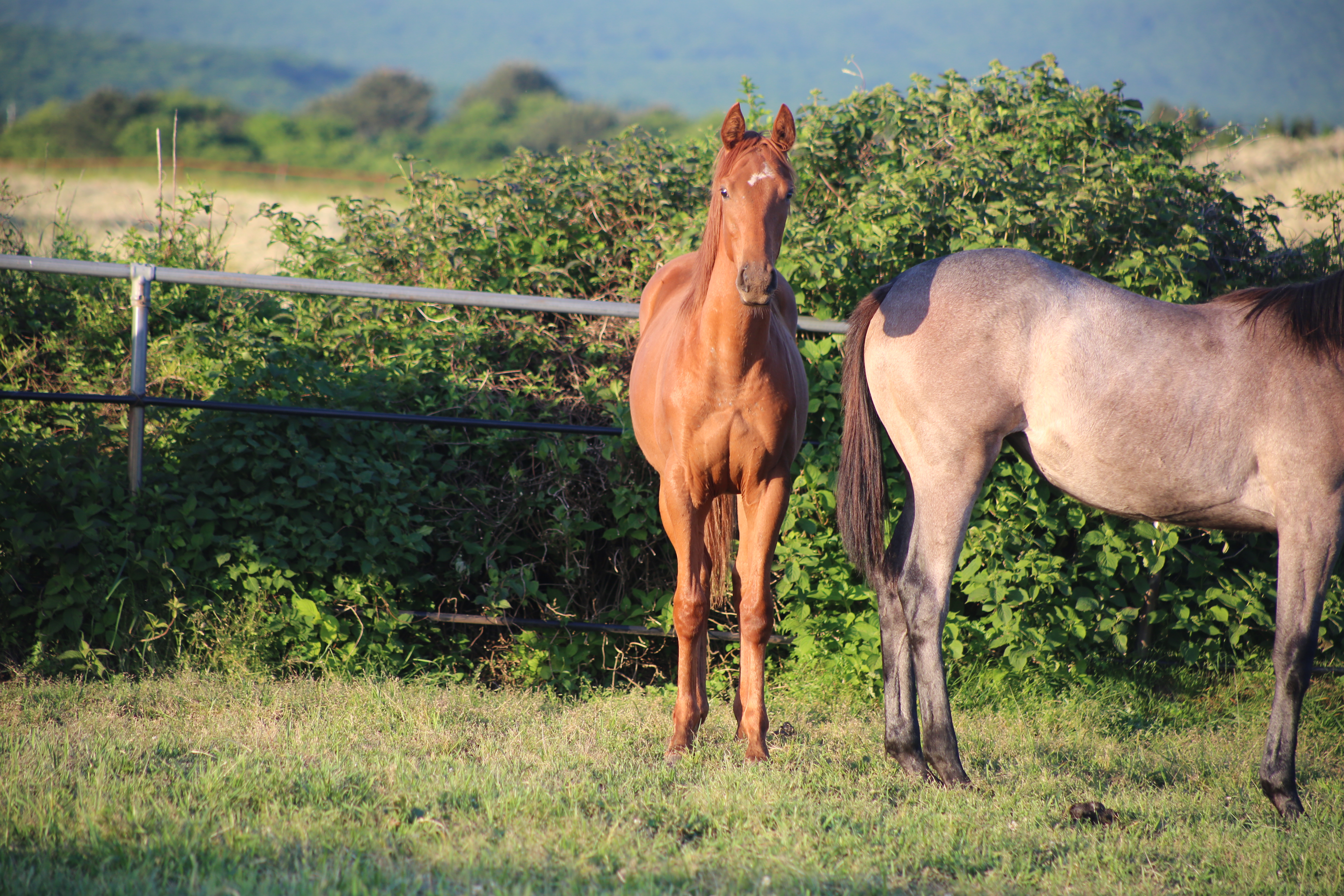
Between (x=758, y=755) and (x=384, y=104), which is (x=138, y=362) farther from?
(x=384, y=104)

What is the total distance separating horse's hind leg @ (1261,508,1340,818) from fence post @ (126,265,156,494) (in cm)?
466

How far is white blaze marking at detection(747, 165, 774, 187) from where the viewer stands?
292 centimetres

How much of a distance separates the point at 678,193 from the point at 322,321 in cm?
235

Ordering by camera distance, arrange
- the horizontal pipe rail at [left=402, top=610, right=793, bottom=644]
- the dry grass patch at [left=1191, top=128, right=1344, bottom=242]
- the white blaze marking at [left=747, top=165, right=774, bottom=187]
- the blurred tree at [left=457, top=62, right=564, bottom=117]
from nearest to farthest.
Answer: the white blaze marking at [left=747, top=165, right=774, bottom=187]
the horizontal pipe rail at [left=402, top=610, right=793, bottom=644]
the dry grass patch at [left=1191, top=128, right=1344, bottom=242]
the blurred tree at [left=457, top=62, right=564, bottom=117]

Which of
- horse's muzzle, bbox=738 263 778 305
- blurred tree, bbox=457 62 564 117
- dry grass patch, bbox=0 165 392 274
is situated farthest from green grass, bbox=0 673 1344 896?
blurred tree, bbox=457 62 564 117

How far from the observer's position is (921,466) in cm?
333

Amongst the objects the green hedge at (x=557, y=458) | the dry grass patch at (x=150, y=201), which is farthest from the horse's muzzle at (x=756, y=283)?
the dry grass patch at (x=150, y=201)

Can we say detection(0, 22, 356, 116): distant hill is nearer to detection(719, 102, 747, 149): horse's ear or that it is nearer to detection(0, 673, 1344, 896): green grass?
detection(0, 673, 1344, 896): green grass

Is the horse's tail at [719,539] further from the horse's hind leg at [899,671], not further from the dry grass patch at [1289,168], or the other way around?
the dry grass patch at [1289,168]

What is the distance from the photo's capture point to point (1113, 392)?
3.19 meters

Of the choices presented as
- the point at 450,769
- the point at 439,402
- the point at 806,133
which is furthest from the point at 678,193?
the point at 450,769

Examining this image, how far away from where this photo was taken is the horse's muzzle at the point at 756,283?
2814 millimetres

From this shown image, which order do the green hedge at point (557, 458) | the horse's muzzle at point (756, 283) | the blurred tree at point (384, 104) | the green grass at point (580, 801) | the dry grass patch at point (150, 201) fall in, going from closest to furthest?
the green grass at point (580, 801) < the horse's muzzle at point (756, 283) < the green hedge at point (557, 458) < the dry grass patch at point (150, 201) < the blurred tree at point (384, 104)

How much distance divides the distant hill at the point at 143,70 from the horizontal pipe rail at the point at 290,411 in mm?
69500
